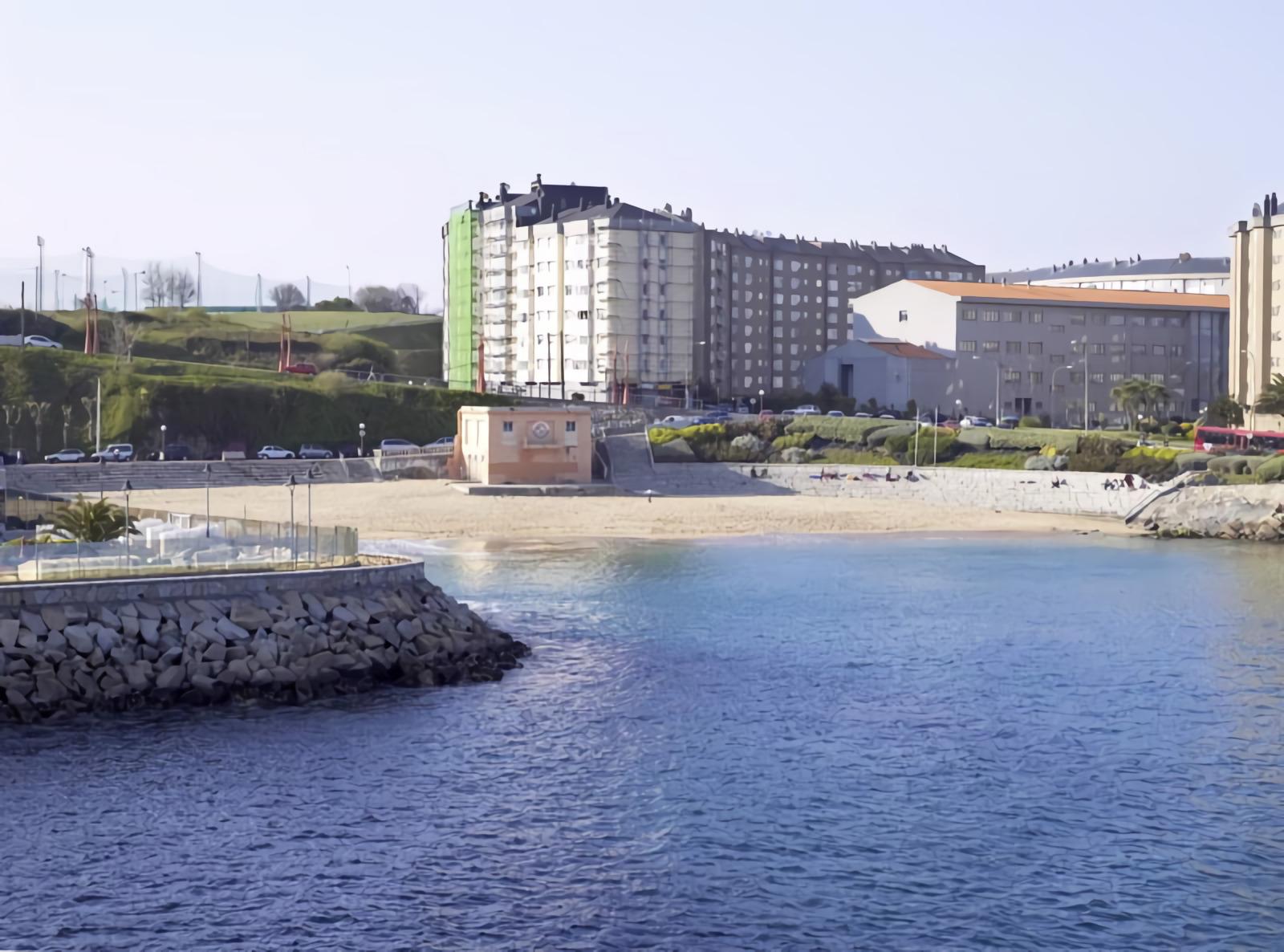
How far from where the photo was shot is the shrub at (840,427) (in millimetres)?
92375

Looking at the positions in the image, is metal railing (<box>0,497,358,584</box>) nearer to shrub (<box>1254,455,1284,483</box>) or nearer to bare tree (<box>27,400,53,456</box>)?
shrub (<box>1254,455,1284,483</box>)

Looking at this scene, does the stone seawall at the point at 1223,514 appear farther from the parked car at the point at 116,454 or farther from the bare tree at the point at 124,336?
the bare tree at the point at 124,336

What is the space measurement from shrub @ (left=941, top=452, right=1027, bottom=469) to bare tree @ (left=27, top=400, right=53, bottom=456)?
1997 inches

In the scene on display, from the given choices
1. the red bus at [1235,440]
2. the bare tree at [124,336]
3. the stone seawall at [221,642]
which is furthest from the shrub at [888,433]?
the stone seawall at [221,642]

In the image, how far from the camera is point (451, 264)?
6063 inches

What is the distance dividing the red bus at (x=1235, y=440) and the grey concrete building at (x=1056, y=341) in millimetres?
21712

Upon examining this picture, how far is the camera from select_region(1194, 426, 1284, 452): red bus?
8262 centimetres

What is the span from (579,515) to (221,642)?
132ft

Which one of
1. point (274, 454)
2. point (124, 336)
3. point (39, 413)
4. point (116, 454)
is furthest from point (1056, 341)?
point (39, 413)

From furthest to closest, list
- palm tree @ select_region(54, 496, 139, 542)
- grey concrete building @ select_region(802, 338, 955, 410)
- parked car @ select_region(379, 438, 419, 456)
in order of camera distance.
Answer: grey concrete building @ select_region(802, 338, 955, 410), parked car @ select_region(379, 438, 419, 456), palm tree @ select_region(54, 496, 139, 542)

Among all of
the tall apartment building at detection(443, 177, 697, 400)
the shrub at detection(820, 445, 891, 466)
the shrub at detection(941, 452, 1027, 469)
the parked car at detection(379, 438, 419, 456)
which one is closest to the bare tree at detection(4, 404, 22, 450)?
the parked car at detection(379, 438, 419, 456)

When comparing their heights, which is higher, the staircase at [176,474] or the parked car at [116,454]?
the parked car at [116,454]

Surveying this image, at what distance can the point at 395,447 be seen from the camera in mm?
90125

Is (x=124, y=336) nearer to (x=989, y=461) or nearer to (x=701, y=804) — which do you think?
(x=989, y=461)
